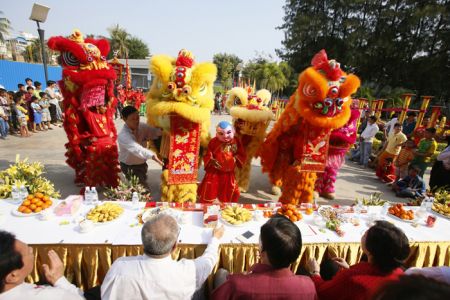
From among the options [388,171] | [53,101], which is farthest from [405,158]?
[53,101]

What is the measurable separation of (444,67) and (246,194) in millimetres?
20642

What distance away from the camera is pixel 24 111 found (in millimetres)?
7551

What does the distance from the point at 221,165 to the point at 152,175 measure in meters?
2.46

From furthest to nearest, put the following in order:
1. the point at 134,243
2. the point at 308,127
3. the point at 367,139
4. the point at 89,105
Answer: the point at 367,139
the point at 89,105
the point at 308,127
the point at 134,243

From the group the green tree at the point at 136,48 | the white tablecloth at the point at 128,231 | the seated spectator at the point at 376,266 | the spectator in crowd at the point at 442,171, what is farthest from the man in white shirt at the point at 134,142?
the green tree at the point at 136,48

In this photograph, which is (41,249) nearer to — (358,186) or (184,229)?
(184,229)

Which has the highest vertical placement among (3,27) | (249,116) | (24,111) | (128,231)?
(3,27)

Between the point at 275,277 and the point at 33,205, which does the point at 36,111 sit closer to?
the point at 33,205

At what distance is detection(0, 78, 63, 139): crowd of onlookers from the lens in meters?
7.43

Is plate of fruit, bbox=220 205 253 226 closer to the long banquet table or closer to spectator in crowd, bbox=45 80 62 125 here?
the long banquet table

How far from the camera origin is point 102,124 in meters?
3.73

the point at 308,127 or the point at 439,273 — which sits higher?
→ the point at 308,127

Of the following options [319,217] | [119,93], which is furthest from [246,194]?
[119,93]

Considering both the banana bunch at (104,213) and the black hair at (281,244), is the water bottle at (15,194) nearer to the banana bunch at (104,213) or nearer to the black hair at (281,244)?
the banana bunch at (104,213)
